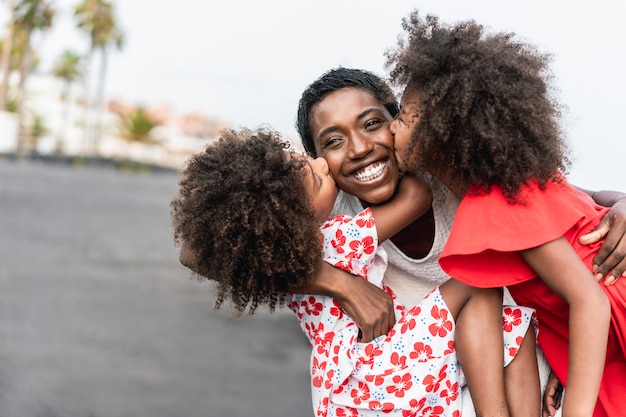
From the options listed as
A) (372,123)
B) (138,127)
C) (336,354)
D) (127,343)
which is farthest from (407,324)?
(138,127)

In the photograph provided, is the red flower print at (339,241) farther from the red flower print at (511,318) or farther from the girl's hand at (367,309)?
the red flower print at (511,318)

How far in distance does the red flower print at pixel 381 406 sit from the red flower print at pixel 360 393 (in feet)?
0.08

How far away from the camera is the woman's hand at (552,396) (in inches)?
89.7

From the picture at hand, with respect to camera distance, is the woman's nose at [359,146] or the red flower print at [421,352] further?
the woman's nose at [359,146]

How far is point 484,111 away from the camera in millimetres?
2070

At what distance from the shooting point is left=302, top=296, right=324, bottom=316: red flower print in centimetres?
248

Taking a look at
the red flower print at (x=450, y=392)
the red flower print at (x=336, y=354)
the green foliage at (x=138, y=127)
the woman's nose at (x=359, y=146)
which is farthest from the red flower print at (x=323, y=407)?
the green foliage at (x=138, y=127)

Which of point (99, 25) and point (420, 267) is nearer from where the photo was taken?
point (420, 267)

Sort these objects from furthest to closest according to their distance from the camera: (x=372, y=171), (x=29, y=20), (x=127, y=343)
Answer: (x=29, y=20), (x=127, y=343), (x=372, y=171)

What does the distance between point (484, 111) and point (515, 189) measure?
0.21m

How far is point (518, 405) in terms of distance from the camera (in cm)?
218

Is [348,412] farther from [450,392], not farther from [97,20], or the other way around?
[97,20]

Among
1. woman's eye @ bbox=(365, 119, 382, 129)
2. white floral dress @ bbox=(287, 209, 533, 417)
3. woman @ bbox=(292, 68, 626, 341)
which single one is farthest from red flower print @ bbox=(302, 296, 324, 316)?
woman's eye @ bbox=(365, 119, 382, 129)

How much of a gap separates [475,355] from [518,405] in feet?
0.61
